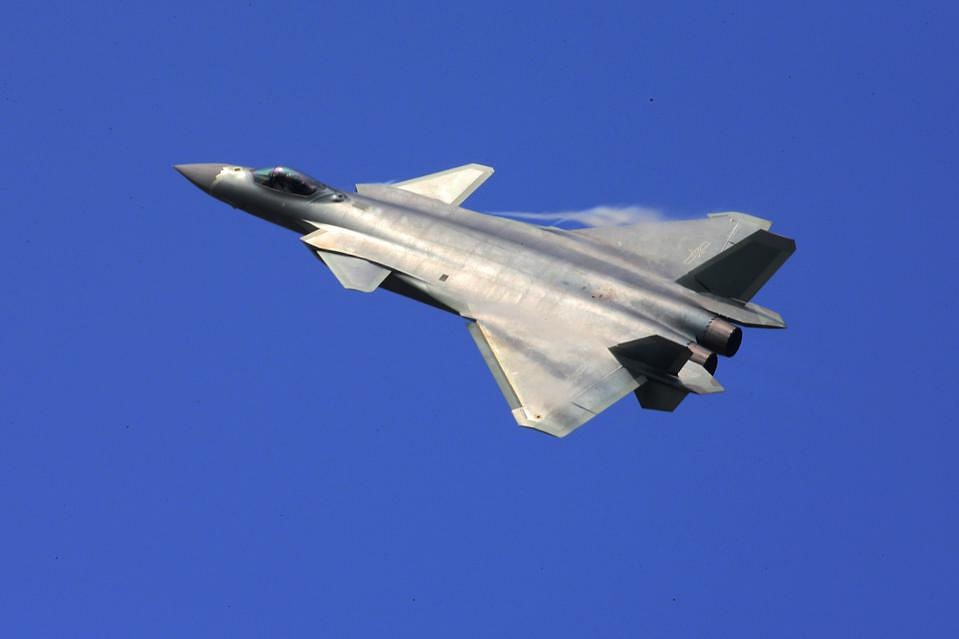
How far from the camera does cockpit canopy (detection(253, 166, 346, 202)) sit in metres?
34.6

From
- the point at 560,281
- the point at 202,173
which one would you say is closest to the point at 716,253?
the point at 560,281

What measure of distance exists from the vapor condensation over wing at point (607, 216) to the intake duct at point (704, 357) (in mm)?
3954

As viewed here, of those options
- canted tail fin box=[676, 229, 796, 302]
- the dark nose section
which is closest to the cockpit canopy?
the dark nose section

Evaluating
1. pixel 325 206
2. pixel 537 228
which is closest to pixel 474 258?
pixel 537 228

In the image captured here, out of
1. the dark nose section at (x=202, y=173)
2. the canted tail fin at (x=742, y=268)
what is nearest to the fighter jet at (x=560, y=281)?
the canted tail fin at (x=742, y=268)

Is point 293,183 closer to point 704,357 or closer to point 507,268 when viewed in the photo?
point 507,268

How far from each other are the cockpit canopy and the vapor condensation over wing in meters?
3.48

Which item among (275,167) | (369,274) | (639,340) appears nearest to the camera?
(639,340)

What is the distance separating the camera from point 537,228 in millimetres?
33281

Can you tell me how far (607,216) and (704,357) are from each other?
4.60 meters

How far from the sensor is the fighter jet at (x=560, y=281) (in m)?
Result: 30.0

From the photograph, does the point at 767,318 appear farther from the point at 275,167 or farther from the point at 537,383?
the point at 275,167

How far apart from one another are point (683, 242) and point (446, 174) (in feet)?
19.1

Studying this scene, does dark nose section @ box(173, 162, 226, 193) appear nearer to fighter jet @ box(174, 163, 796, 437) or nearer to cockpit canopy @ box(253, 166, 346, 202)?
cockpit canopy @ box(253, 166, 346, 202)
